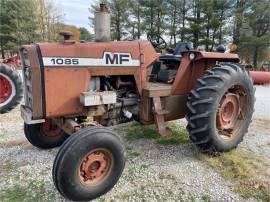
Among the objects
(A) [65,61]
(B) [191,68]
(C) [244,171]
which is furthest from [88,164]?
(B) [191,68]

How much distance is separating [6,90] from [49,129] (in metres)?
2.93

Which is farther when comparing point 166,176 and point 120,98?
point 120,98

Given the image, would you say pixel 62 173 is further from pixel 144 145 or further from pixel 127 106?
pixel 144 145

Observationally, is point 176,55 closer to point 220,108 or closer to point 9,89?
point 220,108

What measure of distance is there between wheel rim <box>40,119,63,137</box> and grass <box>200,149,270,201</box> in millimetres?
2039

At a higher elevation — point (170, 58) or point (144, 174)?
point (170, 58)

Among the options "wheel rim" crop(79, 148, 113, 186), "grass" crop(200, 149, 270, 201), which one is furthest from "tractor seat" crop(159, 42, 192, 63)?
"wheel rim" crop(79, 148, 113, 186)

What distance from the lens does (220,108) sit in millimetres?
4031

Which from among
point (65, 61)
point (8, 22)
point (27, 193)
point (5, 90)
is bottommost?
point (27, 193)

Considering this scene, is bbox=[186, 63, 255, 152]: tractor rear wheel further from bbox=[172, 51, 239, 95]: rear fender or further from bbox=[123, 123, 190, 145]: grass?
bbox=[123, 123, 190, 145]: grass

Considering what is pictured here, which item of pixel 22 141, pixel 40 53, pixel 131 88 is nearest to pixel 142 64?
pixel 131 88

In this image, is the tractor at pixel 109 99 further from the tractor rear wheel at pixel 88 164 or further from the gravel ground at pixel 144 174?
the gravel ground at pixel 144 174

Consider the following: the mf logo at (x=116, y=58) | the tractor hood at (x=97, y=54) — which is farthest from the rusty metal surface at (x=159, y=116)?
the mf logo at (x=116, y=58)

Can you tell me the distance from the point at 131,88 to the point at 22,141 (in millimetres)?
2032
